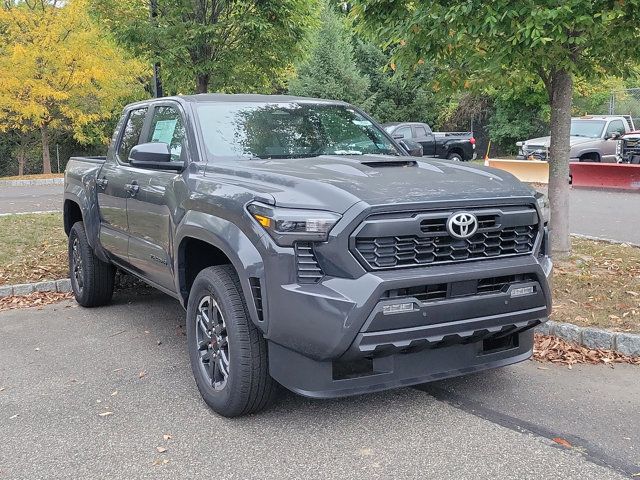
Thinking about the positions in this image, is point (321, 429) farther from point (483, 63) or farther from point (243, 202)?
point (483, 63)

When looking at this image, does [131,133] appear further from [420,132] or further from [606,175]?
[420,132]

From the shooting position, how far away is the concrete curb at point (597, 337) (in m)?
5.16

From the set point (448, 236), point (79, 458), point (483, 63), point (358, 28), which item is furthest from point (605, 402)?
point (358, 28)

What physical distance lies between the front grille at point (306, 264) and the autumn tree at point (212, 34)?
7.45m

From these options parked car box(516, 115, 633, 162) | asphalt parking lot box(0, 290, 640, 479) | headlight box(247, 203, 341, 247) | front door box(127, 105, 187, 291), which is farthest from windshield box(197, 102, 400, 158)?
parked car box(516, 115, 633, 162)

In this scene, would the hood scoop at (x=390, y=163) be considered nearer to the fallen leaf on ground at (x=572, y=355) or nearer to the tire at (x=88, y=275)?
the fallen leaf on ground at (x=572, y=355)

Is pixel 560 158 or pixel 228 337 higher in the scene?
pixel 560 158

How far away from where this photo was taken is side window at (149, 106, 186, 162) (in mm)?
4914

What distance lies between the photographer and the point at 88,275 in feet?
21.7

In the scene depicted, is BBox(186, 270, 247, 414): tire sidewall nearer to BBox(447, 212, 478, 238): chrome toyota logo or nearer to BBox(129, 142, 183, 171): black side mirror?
BBox(129, 142, 183, 171): black side mirror

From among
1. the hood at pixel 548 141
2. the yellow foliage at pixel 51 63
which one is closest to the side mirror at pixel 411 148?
the hood at pixel 548 141

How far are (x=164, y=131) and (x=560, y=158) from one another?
4525 millimetres

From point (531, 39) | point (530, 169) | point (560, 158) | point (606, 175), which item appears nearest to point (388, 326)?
point (531, 39)

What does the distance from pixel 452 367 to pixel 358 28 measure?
451 centimetres
